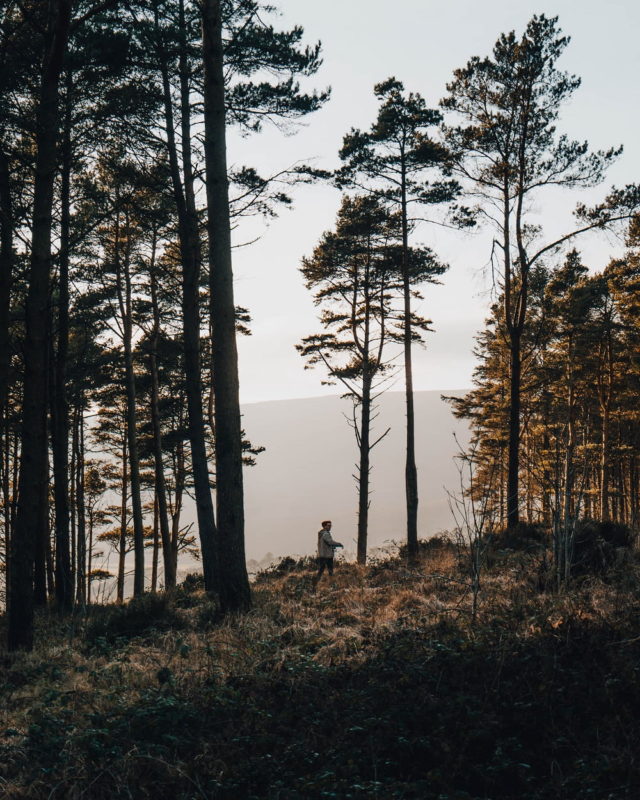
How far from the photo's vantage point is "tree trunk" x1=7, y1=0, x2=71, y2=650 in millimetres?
8328

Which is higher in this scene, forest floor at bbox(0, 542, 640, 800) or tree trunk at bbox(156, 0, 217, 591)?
tree trunk at bbox(156, 0, 217, 591)

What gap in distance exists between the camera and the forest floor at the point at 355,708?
13.1 feet

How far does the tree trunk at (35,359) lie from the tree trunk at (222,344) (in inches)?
85.7

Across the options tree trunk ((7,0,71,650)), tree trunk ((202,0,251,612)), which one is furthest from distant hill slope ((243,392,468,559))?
tree trunk ((7,0,71,650))

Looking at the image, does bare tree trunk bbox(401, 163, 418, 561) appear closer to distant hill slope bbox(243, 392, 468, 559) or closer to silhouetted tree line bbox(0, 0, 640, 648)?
silhouetted tree line bbox(0, 0, 640, 648)

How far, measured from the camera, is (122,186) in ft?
44.8

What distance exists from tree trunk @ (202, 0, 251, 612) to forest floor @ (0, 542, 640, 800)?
3.71 feet

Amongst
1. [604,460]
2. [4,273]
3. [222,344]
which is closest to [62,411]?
[4,273]

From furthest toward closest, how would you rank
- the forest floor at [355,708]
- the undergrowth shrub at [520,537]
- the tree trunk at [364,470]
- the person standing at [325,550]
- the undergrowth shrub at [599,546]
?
the tree trunk at [364,470], the person standing at [325,550], the undergrowth shrub at [520,537], the undergrowth shrub at [599,546], the forest floor at [355,708]

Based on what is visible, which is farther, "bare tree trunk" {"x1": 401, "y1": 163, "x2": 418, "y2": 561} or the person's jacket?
"bare tree trunk" {"x1": 401, "y1": 163, "x2": 418, "y2": 561}

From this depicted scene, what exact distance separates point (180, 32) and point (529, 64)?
933 centimetres

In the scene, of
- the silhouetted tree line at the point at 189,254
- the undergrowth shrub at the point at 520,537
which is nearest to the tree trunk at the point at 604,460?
the silhouetted tree line at the point at 189,254

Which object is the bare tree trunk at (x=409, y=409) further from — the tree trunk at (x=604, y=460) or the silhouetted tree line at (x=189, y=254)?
the tree trunk at (x=604, y=460)

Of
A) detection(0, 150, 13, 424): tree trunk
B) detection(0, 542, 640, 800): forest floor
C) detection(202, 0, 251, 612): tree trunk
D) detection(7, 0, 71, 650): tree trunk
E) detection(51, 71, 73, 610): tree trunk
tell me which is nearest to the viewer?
detection(0, 542, 640, 800): forest floor
